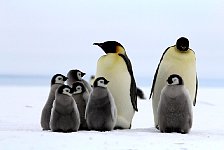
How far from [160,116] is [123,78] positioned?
139cm

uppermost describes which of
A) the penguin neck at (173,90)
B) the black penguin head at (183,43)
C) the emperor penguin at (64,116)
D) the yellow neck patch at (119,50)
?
the black penguin head at (183,43)

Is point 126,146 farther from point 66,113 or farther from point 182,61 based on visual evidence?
point 182,61

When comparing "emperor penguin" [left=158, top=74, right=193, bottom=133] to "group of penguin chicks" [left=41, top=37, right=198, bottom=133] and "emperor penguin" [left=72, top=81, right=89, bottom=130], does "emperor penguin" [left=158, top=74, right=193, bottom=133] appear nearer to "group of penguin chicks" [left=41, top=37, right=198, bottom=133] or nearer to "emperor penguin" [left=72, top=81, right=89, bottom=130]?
"group of penguin chicks" [left=41, top=37, right=198, bottom=133]

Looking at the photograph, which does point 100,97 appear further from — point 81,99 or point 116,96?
point 116,96

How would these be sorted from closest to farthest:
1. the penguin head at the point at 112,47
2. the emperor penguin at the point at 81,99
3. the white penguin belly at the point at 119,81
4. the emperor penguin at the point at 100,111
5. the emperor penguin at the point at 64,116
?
the emperor penguin at the point at 64,116
the emperor penguin at the point at 100,111
the emperor penguin at the point at 81,99
the white penguin belly at the point at 119,81
the penguin head at the point at 112,47

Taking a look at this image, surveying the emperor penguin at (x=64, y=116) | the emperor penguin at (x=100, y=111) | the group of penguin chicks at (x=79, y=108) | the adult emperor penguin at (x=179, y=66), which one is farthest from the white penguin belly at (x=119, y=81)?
the emperor penguin at (x=64, y=116)

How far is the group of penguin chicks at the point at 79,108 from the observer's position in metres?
7.62

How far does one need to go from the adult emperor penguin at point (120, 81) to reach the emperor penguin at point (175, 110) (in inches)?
51.5

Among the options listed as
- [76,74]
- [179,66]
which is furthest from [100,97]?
[179,66]

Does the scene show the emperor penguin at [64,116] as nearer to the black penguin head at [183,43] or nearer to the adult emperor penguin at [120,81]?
the adult emperor penguin at [120,81]

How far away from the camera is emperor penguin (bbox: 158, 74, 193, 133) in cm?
779

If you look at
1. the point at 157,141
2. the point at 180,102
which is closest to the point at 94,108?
the point at 180,102

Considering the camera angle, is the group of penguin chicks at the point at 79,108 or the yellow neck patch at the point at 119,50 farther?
the yellow neck patch at the point at 119,50

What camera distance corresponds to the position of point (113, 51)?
9.38 meters
